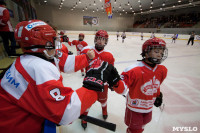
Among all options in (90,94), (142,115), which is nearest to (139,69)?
(142,115)

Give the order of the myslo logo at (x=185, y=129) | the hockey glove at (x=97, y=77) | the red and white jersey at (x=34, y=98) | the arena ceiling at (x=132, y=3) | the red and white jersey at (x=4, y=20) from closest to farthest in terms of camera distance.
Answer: the red and white jersey at (x=34, y=98), the hockey glove at (x=97, y=77), the myslo logo at (x=185, y=129), the red and white jersey at (x=4, y=20), the arena ceiling at (x=132, y=3)

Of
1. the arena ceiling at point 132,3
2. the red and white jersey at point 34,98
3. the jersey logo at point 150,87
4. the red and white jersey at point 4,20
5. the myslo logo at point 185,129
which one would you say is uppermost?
the arena ceiling at point 132,3

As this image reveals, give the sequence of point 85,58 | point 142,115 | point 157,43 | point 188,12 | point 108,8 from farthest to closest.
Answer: point 188,12 → point 108,8 → point 85,58 → point 142,115 → point 157,43

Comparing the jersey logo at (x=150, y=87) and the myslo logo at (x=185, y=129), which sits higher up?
the jersey logo at (x=150, y=87)

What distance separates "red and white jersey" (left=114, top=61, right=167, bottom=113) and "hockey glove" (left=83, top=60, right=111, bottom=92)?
1.61ft

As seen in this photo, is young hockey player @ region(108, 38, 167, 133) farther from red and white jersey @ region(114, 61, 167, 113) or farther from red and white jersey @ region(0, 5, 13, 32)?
red and white jersey @ region(0, 5, 13, 32)

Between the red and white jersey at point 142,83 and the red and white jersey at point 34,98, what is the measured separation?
2.42 feet

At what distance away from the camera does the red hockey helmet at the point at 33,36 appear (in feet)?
2.65

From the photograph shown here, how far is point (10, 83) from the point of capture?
0.65 m

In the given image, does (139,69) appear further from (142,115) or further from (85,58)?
(85,58)

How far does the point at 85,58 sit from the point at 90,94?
972 mm

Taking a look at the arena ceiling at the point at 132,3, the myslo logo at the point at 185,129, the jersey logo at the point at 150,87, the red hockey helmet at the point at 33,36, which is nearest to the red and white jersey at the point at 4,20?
the red hockey helmet at the point at 33,36

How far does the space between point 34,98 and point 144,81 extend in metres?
1.13

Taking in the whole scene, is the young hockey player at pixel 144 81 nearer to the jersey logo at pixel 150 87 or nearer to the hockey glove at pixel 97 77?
the jersey logo at pixel 150 87
